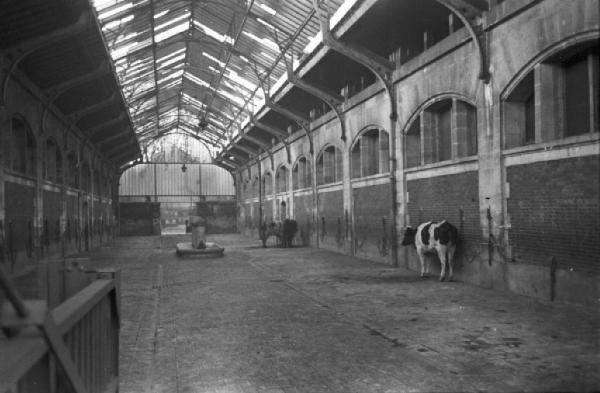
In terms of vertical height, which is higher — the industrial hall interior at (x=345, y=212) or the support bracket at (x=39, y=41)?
the support bracket at (x=39, y=41)

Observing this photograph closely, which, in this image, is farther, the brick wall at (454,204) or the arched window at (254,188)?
the arched window at (254,188)

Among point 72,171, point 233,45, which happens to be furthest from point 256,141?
point 72,171

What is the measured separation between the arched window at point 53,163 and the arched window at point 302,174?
1018 centimetres

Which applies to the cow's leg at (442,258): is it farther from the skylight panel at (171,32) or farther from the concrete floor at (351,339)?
the skylight panel at (171,32)

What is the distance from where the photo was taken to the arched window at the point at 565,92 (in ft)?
27.7

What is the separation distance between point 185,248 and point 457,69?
1247 cm

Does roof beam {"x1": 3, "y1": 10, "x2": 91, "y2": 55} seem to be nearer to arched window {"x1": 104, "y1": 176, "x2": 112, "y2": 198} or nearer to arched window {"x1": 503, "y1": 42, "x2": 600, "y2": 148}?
arched window {"x1": 503, "y1": 42, "x2": 600, "y2": 148}

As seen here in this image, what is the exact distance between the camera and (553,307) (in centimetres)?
827

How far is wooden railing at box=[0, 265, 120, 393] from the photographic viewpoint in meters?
1.85

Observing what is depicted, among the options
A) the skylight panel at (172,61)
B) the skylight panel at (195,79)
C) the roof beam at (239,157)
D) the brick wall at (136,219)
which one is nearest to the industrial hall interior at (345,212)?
the skylight panel at (172,61)

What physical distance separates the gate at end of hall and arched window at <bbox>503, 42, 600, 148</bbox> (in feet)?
120

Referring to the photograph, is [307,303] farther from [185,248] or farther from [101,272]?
[185,248]

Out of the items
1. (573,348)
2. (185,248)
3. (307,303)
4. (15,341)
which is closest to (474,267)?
(307,303)

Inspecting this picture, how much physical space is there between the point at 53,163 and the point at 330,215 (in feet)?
34.2
